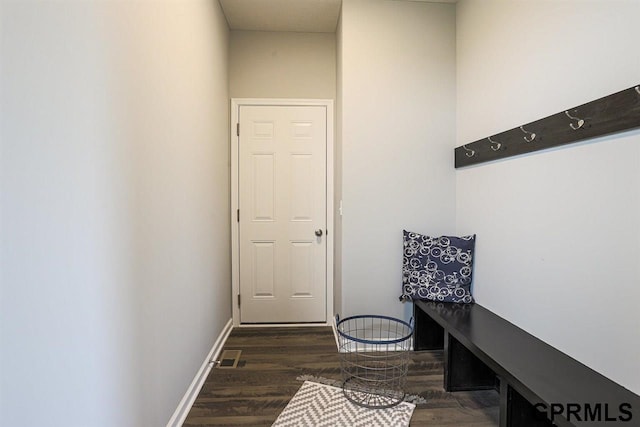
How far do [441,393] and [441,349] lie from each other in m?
0.60

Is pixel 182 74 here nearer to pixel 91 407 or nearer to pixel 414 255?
pixel 91 407

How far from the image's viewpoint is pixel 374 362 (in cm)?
237

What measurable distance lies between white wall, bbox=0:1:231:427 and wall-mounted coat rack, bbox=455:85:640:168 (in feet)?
5.87

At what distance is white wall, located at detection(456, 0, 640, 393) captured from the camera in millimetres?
1263

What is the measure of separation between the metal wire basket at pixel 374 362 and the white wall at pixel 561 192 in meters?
0.66

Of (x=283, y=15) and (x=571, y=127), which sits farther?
(x=283, y=15)

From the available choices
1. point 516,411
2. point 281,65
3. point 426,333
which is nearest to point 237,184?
point 281,65

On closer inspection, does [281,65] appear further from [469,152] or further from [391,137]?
[469,152]

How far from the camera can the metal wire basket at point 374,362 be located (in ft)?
6.37

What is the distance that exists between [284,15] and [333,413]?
9.43 feet

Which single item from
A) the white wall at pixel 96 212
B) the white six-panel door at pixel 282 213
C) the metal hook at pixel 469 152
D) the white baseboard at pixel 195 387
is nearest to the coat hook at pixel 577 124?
the metal hook at pixel 469 152

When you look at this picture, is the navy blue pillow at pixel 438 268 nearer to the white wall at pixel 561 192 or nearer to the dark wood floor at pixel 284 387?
the white wall at pixel 561 192

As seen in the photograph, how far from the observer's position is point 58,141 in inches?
34.7

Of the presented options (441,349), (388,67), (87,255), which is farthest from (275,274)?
(87,255)
